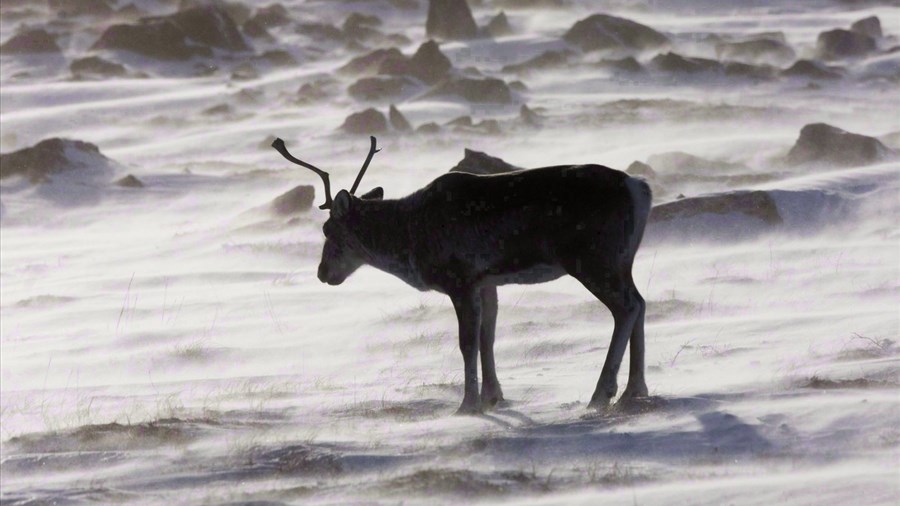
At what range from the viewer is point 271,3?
178ft

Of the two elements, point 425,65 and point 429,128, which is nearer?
point 429,128

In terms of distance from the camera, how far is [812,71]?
33938 mm

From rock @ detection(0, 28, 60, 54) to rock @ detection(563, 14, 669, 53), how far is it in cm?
1750

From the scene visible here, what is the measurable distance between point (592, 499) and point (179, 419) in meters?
3.12

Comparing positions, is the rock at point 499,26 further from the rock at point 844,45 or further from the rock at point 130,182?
the rock at point 130,182

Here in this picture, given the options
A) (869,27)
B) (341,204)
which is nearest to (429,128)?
(869,27)

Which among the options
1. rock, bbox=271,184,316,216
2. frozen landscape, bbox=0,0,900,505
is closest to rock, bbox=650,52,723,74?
frozen landscape, bbox=0,0,900,505

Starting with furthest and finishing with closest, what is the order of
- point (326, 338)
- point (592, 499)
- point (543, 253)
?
point (326, 338), point (543, 253), point (592, 499)

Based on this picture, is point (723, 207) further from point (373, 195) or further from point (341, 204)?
point (341, 204)

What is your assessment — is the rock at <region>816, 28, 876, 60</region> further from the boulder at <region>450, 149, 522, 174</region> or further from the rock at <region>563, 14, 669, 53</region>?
the boulder at <region>450, 149, 522, 174</region>

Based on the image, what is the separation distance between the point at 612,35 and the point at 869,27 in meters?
7.92

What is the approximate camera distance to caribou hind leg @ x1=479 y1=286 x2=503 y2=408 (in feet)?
26.5

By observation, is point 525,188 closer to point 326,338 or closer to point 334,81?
point 326,338

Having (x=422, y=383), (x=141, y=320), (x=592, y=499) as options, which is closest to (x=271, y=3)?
(x=141, y=320)
